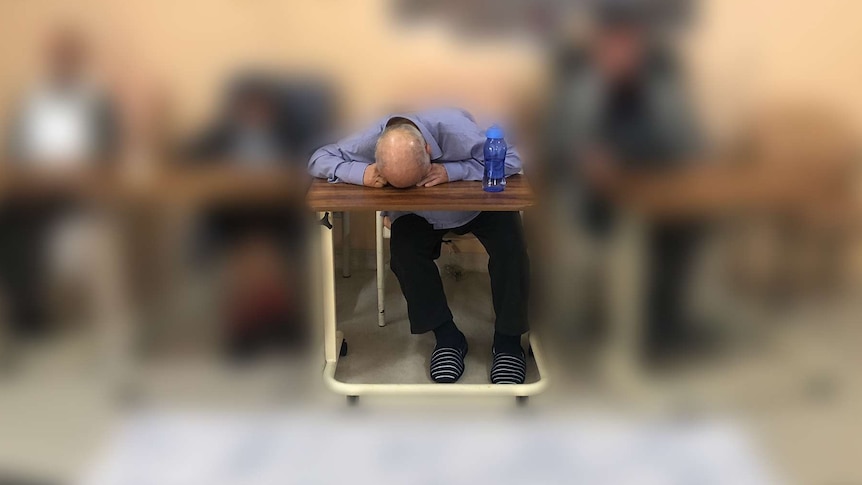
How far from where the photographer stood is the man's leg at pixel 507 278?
125 centimetres

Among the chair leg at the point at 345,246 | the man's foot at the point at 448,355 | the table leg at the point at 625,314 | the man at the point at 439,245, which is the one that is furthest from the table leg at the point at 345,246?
the table leg at the point at 625,314

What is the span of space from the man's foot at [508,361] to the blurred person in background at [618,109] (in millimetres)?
467

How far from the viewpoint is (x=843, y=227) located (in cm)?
80

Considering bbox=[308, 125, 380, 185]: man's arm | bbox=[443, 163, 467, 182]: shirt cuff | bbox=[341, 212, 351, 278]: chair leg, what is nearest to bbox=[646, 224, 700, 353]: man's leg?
bbox=[443, 163, 467, 182]: shirt cuff

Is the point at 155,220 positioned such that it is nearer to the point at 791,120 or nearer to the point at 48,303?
the point at 48,303

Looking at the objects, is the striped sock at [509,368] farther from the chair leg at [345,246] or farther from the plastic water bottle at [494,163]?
the chair leg at [345,246]

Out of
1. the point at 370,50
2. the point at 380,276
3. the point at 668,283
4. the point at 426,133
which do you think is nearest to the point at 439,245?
the point at 380,276

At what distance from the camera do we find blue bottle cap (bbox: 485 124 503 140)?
3.27 feet

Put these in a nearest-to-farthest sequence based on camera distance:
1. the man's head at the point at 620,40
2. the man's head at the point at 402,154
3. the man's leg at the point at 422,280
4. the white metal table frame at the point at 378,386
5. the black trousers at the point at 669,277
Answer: the man's head at the point at 620,40, the black trousers at the point at 669,277, the man's head at the point at 402,154, the white metal table frame at the point at 378,386, the man's leg at the point at 422,280

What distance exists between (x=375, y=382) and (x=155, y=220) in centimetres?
53

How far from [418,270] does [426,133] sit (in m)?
0.30

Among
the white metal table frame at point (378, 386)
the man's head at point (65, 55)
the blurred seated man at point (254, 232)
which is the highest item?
the man's head at point (65, 55)

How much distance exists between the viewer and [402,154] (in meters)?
1.05

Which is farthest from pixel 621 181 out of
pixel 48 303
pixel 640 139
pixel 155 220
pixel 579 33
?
pixel 48 303
